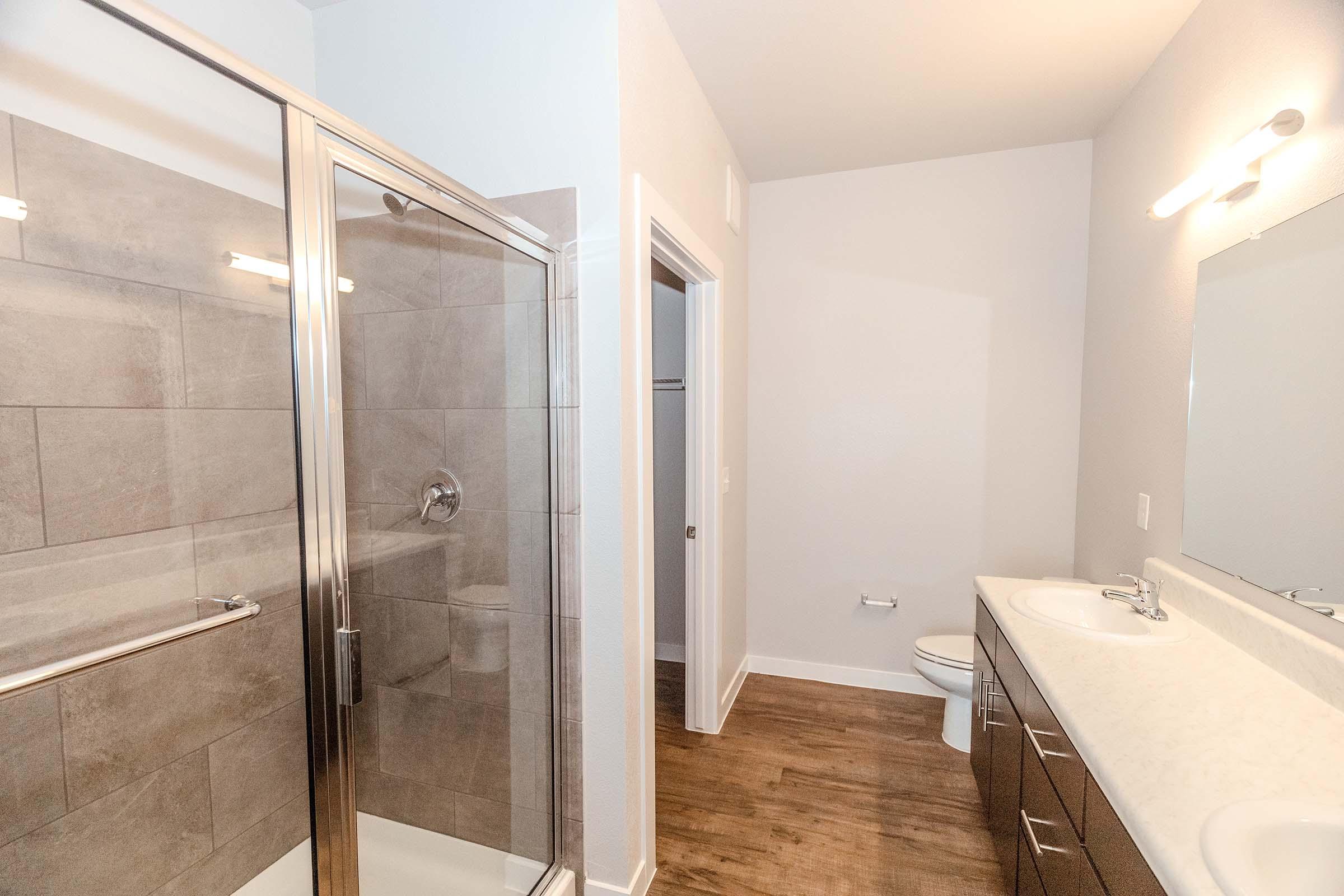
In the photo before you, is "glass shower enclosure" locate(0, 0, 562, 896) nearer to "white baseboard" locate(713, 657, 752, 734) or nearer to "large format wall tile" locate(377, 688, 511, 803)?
"large format wall tile" locate(377, 688, 511, 803)

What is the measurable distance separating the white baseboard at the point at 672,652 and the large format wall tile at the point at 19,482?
282 centimetres

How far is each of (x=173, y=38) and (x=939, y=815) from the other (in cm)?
269

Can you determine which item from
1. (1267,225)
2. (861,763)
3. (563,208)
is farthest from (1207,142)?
(861,763)

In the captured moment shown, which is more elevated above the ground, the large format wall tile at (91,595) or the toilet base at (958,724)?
the large format wall tile at (91,595)

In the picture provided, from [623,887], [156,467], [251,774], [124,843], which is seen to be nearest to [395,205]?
[156,467]

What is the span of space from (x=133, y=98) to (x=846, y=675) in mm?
3238

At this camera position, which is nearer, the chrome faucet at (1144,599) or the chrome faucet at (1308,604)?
the chrome faucet at (1308,604)

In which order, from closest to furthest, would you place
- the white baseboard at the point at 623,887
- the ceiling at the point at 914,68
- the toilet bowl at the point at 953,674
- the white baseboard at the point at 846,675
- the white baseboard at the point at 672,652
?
the white baseboard at the point at 623,887, the ceiling at the point at 914,68, the toilet bowl at the point at 953,674, the white baseboard at the point at 846,675, the white baseboard at the point at 672,652

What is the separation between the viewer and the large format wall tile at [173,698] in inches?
44.7

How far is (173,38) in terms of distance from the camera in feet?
2.66

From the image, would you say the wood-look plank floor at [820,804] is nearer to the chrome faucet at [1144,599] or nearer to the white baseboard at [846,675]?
the white baseboard at [846,675]

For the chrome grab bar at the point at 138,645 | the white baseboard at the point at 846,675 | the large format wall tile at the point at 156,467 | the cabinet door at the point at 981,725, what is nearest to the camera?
the chrome grab bar at the point at 138,645

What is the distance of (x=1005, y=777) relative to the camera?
172 centimetres

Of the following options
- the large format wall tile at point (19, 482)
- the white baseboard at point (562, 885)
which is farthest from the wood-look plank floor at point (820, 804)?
the large format wall tile at point (19, 482)
